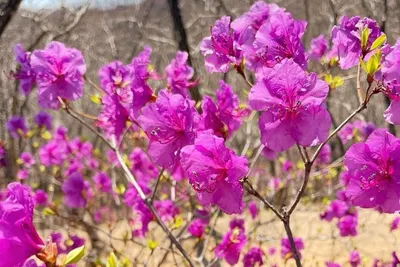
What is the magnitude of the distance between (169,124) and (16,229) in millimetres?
461

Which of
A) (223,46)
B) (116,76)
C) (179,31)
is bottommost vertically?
(116,76)

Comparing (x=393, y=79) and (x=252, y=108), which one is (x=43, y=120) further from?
(x=393, y=79)

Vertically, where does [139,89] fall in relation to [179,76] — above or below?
below

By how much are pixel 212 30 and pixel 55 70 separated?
630mm

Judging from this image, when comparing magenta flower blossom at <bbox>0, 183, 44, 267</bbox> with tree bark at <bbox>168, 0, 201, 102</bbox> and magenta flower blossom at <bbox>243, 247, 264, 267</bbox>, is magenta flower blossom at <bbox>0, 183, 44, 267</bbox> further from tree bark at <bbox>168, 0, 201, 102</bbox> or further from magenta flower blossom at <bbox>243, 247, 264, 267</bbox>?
tree bark at <bbox>168, 0, 201, 102</bbox>

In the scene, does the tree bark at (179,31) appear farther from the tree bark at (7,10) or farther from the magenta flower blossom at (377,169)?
the magenta flower blossom at (377,169)

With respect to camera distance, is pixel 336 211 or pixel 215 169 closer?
pixel 215 169

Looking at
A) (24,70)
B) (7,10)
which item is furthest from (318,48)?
(7,10)

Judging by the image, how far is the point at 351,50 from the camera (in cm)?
140

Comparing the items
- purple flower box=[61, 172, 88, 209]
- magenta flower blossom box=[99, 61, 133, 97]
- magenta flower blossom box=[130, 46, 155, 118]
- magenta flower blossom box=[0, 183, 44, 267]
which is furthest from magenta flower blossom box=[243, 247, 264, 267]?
magenta flower blossom box=[0, 183, 44, 267]

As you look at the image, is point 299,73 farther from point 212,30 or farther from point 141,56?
point 141,56

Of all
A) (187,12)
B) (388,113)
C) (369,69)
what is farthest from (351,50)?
(187,12)

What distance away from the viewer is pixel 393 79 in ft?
3.78

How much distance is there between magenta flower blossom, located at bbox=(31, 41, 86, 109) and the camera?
1.83m
